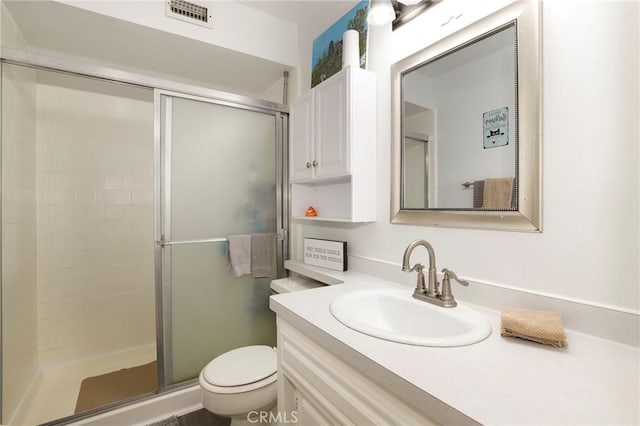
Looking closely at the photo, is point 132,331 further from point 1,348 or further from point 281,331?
point 281,331

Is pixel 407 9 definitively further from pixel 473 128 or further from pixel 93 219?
pixel 93 219

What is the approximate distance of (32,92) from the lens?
79.0 inches

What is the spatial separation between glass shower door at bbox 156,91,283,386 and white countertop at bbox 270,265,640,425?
1214mm

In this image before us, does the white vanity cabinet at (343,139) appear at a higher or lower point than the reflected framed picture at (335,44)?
lower

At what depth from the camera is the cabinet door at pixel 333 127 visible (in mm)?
1459

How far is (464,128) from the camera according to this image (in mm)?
1128

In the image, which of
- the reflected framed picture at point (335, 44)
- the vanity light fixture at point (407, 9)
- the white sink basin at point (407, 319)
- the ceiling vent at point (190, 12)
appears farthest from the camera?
the ceiling vent at point (190, 12)

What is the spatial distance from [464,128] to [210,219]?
59.1 inches

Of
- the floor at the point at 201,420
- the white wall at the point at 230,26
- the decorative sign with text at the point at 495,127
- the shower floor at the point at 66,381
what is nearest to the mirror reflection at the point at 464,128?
the decorative sign with text at the point at 495,127

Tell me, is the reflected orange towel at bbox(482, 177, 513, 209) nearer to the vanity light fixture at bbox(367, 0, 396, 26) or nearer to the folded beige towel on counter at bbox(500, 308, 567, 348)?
the folded beige towel on counter at bbox(500, 308, 567, 348)

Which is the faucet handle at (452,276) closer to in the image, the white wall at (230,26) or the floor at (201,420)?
the floor at (201,420)

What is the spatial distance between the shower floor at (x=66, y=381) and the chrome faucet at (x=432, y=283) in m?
2.13

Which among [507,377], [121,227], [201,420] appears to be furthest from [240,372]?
[121,227]

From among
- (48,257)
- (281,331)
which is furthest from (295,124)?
(48,257)
